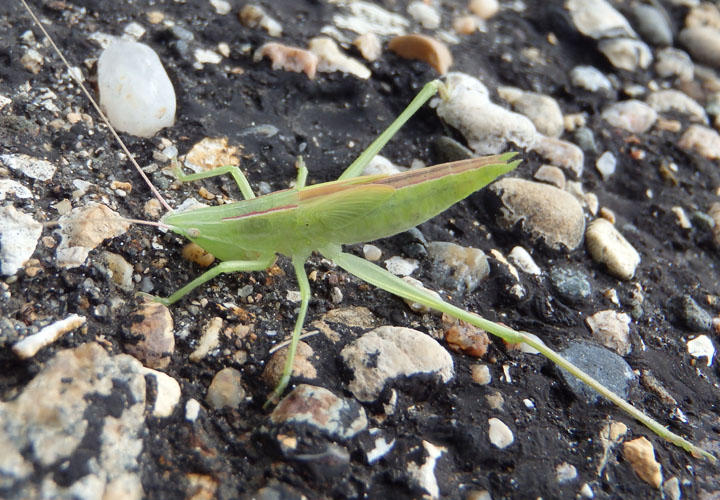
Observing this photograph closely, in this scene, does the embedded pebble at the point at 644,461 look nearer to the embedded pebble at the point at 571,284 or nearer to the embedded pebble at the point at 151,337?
the embedded pebble at the point at 571,284

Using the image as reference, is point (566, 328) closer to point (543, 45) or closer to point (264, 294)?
point (264, 294)

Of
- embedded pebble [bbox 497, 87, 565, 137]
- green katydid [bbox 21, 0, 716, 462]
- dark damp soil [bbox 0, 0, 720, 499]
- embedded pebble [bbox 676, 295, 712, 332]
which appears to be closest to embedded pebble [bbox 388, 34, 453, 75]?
dark damp soil [bbox 0, 0, 720, 499]

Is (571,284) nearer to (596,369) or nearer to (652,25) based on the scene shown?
(596,369)

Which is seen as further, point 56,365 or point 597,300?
point 597,300

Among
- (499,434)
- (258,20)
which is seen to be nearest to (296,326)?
Result: (499,434)

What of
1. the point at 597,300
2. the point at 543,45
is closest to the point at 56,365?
the point at 597,300

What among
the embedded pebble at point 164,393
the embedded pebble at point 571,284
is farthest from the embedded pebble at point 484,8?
the embedded pebble at point 164,393
